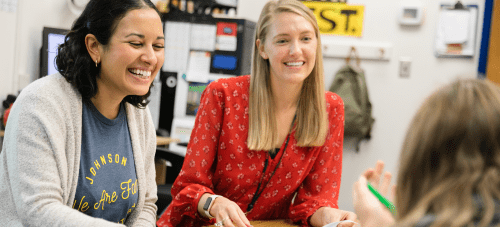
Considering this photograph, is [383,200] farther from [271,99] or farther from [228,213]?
[271,99]

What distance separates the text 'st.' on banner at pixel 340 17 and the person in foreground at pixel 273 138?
7.15 feet

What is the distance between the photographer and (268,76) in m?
1.50

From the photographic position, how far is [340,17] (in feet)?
11.6

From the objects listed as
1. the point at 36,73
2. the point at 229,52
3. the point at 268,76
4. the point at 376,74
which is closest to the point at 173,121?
the point at 229,52

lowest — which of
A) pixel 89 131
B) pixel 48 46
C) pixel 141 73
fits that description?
pixel 89 131

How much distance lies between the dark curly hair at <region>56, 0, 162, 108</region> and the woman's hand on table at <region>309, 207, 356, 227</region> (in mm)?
700

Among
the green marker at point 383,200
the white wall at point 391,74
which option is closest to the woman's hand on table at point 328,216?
the green marker at point 383,200

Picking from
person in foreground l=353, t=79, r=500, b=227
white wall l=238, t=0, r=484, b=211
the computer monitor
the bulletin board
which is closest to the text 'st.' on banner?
white wall l=238, t=0, r=484, b=211

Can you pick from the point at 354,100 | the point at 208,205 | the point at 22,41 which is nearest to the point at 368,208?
the point at 208,205

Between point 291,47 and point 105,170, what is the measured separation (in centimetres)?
65

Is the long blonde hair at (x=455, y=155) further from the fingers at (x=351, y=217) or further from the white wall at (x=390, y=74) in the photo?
the white wall at (x=390, y=74)

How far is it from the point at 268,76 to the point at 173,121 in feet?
6.86

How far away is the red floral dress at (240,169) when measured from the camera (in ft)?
4.49

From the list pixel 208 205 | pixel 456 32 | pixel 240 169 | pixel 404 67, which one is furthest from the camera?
pixel 404 67
